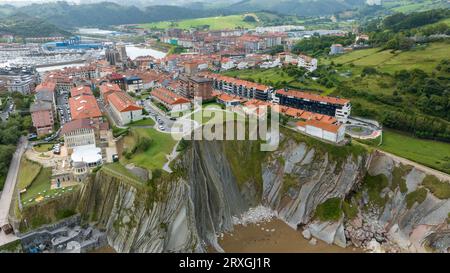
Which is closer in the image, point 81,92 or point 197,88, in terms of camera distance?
point 197,88

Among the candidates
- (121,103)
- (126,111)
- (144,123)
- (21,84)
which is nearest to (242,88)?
(144,123)

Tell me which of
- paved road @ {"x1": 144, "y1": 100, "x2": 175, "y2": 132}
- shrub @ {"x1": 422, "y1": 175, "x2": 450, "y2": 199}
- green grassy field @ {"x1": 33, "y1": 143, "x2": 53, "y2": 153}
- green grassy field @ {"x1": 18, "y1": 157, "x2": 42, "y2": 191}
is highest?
paved road @ {"x1": 144, "y1": 100, "x2": 175, "y2": 132}

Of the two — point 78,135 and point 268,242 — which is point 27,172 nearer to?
point 78,135

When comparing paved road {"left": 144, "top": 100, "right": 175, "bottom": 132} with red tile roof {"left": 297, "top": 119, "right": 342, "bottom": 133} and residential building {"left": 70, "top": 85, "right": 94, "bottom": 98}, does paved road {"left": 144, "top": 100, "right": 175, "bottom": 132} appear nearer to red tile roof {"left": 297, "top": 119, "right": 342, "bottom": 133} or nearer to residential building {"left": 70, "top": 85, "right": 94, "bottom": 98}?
residential building {"left": 70, "top": 85, "right": 94, "bottom": 98}

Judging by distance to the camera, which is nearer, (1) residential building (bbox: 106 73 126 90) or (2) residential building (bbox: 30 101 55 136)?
(2) residential building (bbox: 30 101 55 136)

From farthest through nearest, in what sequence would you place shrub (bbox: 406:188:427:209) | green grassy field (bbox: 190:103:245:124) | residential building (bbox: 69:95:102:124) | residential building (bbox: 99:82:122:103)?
residential building (bbox: 99:82:122:103), residential building (bbox: 69:95:102:124), green grassy field (bbox: 190:103:245:124), shrub (bbox: 406:188:427:209)

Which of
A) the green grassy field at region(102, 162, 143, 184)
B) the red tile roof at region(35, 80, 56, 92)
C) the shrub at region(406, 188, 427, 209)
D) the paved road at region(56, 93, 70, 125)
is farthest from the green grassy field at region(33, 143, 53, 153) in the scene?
the shrub at region(406, 188, 427, 209)

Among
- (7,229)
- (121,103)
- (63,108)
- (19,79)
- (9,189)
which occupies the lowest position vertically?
(7,229)

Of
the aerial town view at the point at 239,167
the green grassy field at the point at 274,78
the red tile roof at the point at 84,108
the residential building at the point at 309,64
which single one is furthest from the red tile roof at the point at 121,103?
the residential building at the point at 309,64

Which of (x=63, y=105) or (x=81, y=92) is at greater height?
(x=81, y=92)
